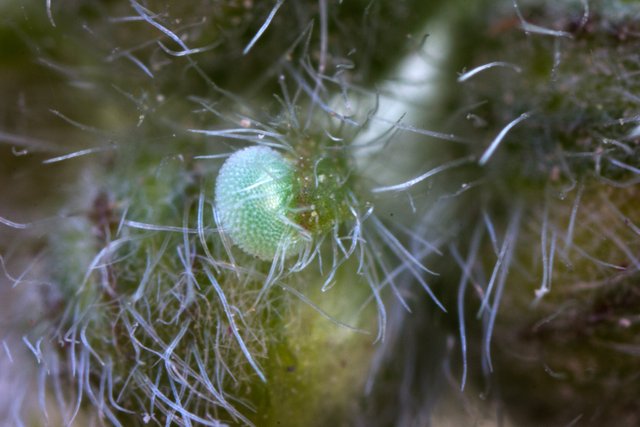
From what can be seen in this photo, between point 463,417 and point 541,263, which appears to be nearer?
point 541,263

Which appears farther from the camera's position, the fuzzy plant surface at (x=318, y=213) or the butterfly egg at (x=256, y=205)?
the fuzzy plant surface at (x=318, y=213)

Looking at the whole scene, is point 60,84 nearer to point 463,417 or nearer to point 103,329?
point 103,329

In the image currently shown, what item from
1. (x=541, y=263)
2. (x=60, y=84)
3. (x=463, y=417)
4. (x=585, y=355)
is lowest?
(x=463, y=417)

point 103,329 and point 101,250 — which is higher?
point 101,250

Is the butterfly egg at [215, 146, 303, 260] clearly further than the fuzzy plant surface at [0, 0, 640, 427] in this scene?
No

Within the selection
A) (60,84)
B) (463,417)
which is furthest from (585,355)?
(60,84)
